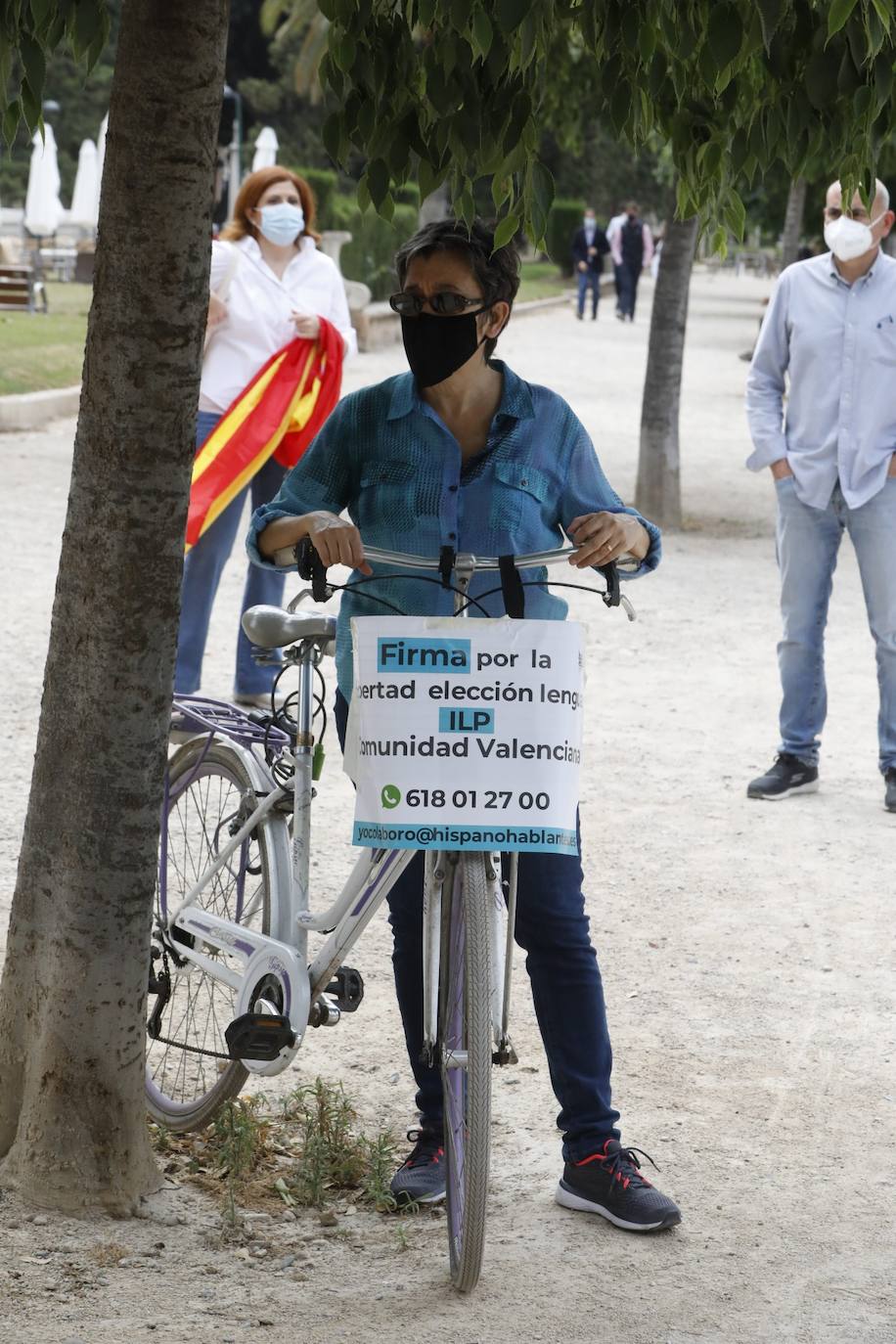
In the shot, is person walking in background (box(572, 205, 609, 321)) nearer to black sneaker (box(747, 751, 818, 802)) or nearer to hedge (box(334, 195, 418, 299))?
hedge (box(334, 195, 418, 299))

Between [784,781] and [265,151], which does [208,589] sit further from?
[265,151]

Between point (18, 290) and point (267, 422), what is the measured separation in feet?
64.1

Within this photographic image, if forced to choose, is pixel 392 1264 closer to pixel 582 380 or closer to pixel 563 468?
pixel 563 468

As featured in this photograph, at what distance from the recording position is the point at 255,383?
7.84 m

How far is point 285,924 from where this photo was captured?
4027 millimetres

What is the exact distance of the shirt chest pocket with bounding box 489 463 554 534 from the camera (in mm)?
3742

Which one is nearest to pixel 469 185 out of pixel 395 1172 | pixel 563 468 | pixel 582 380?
pixel 563 468

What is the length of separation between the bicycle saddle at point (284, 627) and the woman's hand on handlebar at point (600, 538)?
604mm

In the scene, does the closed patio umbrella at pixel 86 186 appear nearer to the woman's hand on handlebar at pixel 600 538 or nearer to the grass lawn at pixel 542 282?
the grass lawn at pixel 542 282

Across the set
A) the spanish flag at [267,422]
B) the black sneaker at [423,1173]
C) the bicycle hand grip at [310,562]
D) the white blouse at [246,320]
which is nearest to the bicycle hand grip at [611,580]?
the bicycle hand grip at [310,562]

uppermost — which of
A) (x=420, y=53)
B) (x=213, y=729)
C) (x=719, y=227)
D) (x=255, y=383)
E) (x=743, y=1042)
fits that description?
(x=420, y=53)

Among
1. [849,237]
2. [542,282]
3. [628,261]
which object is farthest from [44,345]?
[542,282]

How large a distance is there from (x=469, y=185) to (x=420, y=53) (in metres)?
0.26

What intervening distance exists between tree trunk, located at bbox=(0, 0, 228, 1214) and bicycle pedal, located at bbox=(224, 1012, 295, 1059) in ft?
0.78
